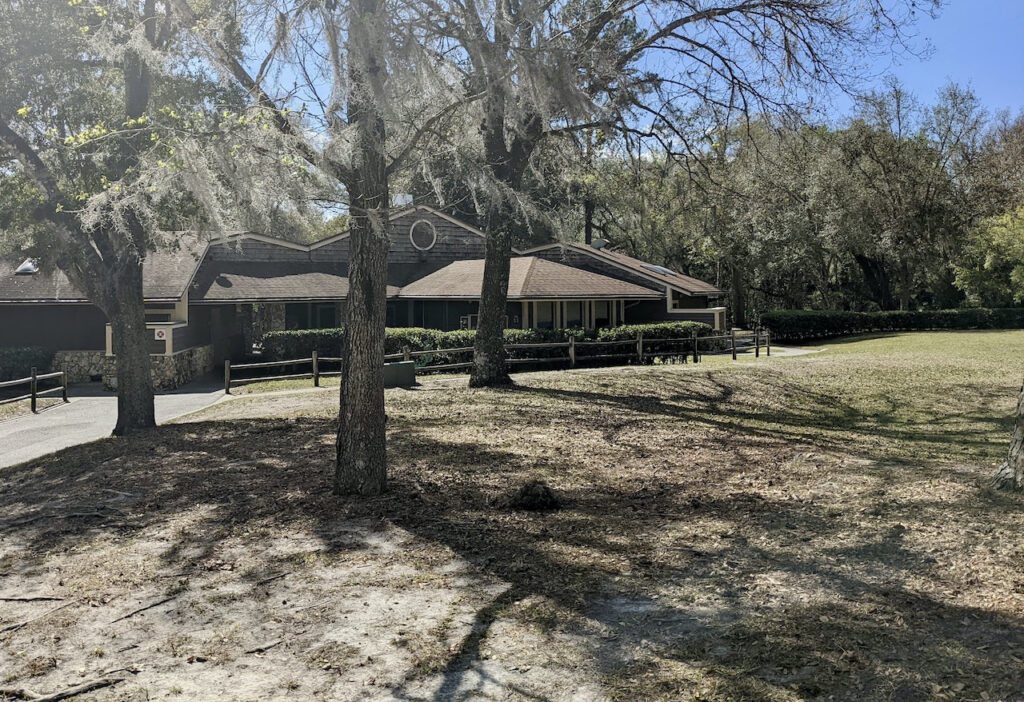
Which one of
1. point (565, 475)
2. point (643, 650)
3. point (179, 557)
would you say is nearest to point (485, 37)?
point (565, 475)

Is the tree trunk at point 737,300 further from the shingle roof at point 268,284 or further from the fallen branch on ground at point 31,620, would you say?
the fallen branch on ground at point 31,620

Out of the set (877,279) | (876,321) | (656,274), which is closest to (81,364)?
(656,274)

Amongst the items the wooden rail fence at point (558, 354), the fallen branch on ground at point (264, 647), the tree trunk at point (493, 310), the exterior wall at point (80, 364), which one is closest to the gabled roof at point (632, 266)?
the wooden rail fence at point (558, 354)

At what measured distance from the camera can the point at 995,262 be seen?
41.0 m

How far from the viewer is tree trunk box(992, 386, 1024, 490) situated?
27.8ft

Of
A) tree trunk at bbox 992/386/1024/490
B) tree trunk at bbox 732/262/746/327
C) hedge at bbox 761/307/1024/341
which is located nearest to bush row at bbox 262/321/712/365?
hedge at bbox 761/307/1024/341

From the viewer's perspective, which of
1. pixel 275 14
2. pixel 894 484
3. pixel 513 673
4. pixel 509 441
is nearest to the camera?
pixel 513 673

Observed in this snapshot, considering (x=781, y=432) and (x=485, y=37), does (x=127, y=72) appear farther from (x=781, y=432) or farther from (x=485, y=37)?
(x=781, y=432)

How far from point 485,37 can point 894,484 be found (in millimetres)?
7300

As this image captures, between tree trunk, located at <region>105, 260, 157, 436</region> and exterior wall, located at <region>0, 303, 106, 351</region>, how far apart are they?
1461cm

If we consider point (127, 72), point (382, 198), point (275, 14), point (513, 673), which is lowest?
point (513, 673)

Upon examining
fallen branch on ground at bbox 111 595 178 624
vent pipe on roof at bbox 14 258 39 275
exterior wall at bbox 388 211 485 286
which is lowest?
fallen branch on ground at bbox 111 595 178 624

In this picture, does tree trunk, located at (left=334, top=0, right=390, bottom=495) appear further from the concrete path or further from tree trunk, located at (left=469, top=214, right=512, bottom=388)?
tree trunk, located at (left=469, top=214, right=512, bottom=388)

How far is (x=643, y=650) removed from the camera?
209 inches
